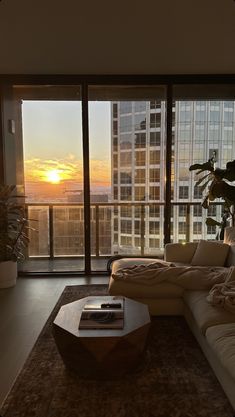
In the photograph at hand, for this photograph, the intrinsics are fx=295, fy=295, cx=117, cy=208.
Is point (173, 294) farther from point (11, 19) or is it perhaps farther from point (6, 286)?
point (11, 19)

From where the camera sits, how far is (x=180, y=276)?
273 centimetres

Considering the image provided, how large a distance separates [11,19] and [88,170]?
6.54ft

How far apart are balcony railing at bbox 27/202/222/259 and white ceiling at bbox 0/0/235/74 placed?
1821mm

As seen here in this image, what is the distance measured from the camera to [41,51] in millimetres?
3166

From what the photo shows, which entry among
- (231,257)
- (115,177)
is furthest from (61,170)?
(231,257)

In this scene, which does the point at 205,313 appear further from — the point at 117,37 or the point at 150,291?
the point at 117,37

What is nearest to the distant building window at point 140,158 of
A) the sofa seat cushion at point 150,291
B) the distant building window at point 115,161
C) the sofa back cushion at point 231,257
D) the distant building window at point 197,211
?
the distant building window at point 115,161

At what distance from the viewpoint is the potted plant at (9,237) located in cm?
363

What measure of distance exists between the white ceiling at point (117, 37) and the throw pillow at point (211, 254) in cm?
207

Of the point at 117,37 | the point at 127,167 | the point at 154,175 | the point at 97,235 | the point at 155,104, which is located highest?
the point at 117,37

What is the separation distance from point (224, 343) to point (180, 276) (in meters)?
1.02

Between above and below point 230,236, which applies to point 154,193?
above

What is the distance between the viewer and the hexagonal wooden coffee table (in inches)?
70.1

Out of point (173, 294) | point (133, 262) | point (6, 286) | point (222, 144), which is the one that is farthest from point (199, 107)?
point (6, 286)
